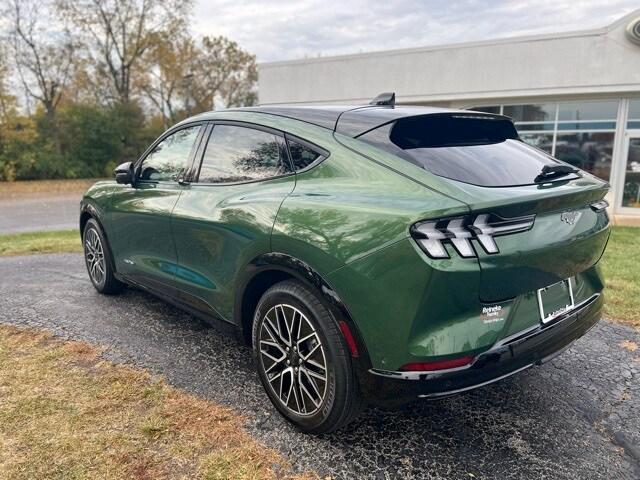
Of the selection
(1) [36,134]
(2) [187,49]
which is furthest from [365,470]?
(2) [187,49]

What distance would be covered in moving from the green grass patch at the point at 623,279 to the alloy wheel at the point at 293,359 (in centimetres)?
329

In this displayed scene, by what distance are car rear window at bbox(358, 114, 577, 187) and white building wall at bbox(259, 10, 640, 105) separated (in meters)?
13.3

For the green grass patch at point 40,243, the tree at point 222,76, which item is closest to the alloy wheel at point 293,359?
the green grass patch at point 40,243

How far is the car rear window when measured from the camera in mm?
2188

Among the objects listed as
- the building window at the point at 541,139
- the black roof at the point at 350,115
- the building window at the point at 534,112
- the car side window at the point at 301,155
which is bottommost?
the building window at the point at 541,139

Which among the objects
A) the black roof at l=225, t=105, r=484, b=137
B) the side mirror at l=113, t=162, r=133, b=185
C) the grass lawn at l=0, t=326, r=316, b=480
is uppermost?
the black roof at l=225, t=105, r=484, b=137

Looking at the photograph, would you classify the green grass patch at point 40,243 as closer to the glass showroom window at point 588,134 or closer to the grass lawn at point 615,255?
the grass lawn at point 615,255

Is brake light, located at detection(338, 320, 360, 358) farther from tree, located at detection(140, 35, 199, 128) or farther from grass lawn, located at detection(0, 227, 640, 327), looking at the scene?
tree, located at detection(140, 35, 199, 128)

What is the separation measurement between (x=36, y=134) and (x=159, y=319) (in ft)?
83.1

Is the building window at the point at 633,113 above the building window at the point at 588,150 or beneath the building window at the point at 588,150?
above

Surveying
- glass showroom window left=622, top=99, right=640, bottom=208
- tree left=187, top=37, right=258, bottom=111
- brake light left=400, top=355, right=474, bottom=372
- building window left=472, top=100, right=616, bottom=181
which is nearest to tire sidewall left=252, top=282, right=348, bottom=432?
brake light left=400, top=355, right=474, bottom=372

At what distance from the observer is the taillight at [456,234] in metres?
1.87

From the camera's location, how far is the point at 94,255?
4.73m

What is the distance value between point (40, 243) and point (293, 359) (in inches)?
284
